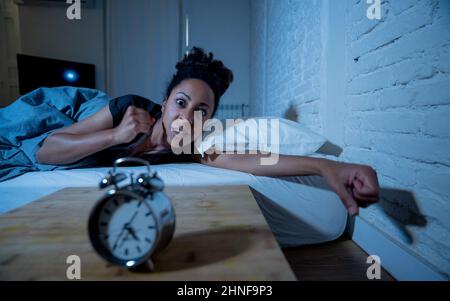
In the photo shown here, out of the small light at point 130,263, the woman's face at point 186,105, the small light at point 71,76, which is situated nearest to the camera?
the small light at point 130,263

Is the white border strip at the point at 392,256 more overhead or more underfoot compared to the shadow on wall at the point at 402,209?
more underfoot

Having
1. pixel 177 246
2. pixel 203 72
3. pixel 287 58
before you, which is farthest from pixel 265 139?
pixel 287 58

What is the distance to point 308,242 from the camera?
107cm

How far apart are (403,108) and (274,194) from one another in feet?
1.58

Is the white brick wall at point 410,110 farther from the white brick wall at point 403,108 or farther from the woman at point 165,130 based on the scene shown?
the woman at point 165,130

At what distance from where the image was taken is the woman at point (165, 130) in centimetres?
95

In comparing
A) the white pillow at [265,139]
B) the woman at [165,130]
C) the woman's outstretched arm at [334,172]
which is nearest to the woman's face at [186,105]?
the woman at [165,130]

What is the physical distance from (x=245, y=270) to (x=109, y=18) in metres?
4.16


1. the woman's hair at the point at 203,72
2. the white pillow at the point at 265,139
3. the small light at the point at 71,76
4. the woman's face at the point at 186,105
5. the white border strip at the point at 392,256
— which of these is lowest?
the white border strip at the point at 392,256

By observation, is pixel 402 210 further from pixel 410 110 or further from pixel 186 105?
pixel 186 105

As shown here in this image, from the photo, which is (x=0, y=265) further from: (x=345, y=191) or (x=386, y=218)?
(x=386, y=218)

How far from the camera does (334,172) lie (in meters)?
0.74

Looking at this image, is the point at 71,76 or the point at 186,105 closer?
the point at 186,105
